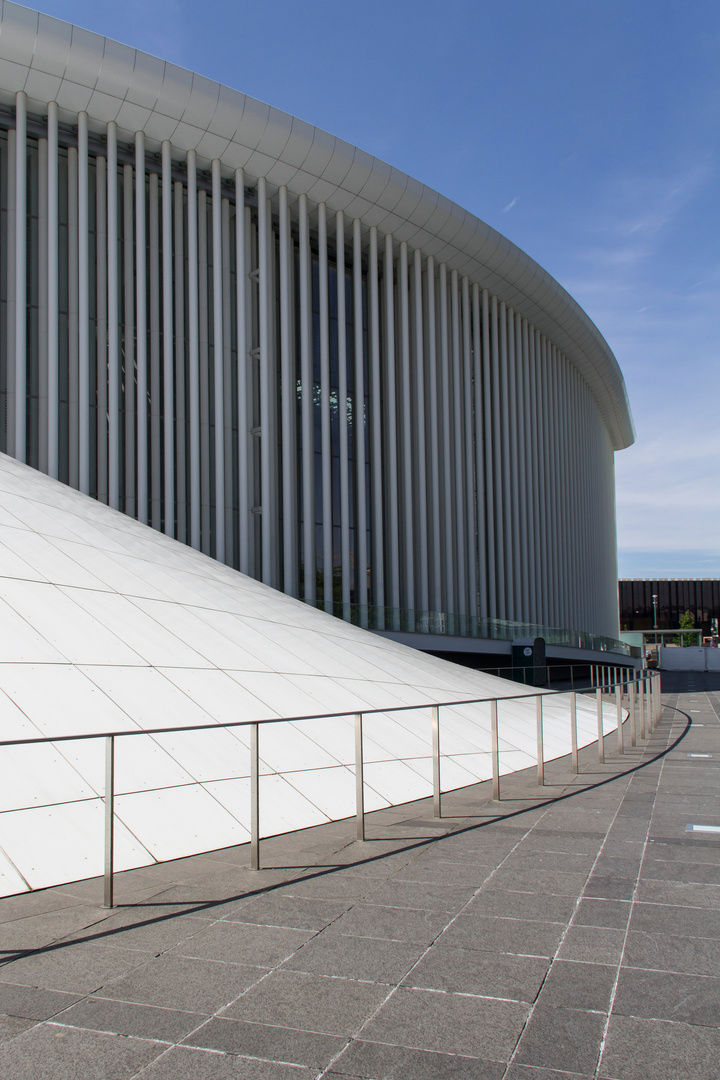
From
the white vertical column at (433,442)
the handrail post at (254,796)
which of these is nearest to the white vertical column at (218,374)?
the white vertical column at (433,442)

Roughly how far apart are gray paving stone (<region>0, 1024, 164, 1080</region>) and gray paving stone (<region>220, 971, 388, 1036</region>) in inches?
15.3

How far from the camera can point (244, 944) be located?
3.71 meters

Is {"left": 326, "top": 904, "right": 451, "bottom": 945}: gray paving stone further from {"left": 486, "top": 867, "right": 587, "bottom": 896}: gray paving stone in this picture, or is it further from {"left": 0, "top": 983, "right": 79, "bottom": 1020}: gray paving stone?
{"left": 0, "top": 983, "right": 79, "bottom": 1020}: gray paving stone

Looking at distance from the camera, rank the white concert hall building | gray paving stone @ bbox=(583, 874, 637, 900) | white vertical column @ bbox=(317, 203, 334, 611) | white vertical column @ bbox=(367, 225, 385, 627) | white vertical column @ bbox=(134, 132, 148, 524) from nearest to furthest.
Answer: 1. gray paving stone @ bbox=(583, 874, 637, 900)
2. the white concert hall building
3. white vertical column @ bbox=(134, 132, 148, 524)
4. white vertical column @ bbox=(317, 203, 334, 611)
5. white vertical column @ bbox=(367, 225, 385, 627)

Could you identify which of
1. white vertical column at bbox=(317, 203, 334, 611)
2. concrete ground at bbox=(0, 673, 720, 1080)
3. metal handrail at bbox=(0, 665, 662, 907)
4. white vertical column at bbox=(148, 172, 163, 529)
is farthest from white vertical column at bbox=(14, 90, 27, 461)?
concrete ground at bbox=(0, 673, 720, 1080)

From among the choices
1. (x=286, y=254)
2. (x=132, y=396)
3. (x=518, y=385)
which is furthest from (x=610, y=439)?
(x=132, y=396)

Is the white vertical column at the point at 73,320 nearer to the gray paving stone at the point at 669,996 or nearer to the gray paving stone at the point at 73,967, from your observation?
the gray paving stone at the point at 73,967

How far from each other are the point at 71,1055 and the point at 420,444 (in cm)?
2818

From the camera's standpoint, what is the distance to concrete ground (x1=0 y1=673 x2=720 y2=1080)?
2.70m

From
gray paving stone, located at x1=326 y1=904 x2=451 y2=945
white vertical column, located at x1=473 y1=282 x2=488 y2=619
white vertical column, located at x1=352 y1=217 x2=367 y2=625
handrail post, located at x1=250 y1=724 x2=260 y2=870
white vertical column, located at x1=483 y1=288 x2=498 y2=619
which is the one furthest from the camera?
white vertical column, located at x1=483 y1=288 x2=498 y2=619

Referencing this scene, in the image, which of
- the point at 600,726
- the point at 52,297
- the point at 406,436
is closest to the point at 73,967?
the point at 600,726

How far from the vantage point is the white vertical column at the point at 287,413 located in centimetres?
2547

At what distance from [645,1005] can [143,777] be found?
139 inches

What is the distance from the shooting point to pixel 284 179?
26.3m
